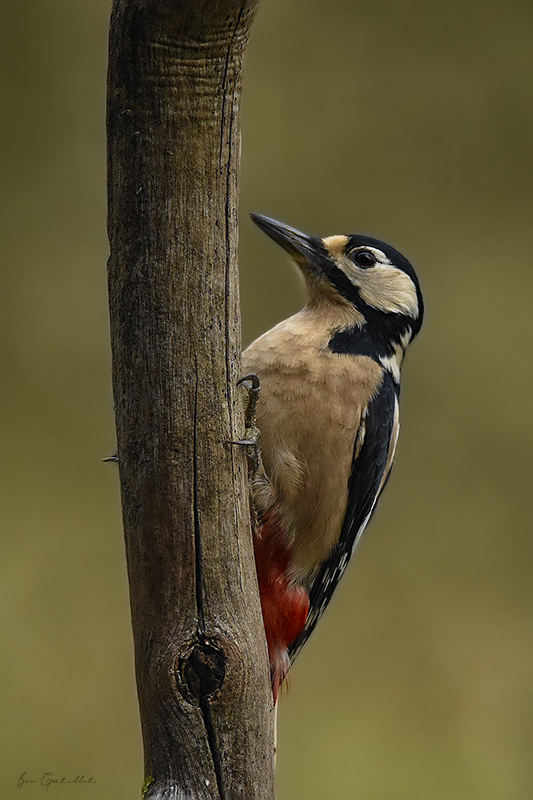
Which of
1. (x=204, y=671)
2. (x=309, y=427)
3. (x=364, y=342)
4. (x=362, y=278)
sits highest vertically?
(x=362, y=278)

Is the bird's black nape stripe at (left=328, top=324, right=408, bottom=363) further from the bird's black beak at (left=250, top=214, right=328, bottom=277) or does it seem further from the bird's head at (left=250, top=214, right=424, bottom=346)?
the bird's black beak at (left=250, top=214, right=328, bottom=277)

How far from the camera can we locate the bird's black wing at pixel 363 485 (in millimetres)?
1902

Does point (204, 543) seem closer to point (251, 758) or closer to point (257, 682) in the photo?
point (257, 682)

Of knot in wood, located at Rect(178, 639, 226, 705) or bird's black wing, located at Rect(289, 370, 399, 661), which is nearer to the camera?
knot in wood, located at Rect(178, 639, 226, 705)

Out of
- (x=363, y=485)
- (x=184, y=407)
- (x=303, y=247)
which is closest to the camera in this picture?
(x=184, y=407)

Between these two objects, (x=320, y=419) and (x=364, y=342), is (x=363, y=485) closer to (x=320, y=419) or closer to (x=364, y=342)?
(x=320, y=419)

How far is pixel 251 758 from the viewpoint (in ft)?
4.39

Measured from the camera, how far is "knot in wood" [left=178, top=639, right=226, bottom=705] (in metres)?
1.28

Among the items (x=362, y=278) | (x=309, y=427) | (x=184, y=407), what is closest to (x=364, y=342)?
(x=362, y=278)

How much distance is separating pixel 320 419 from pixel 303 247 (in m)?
0.50

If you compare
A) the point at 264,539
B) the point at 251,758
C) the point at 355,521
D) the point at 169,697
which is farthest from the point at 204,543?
the point at 355,521

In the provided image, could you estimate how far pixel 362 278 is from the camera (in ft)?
6.83

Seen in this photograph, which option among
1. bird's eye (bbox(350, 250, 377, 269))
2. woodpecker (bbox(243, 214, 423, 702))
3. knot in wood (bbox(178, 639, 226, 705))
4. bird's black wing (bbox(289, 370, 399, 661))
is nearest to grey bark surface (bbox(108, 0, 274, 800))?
knot in wood (bbox(178, 639, 226, 705))

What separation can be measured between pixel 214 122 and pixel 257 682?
88 cm
